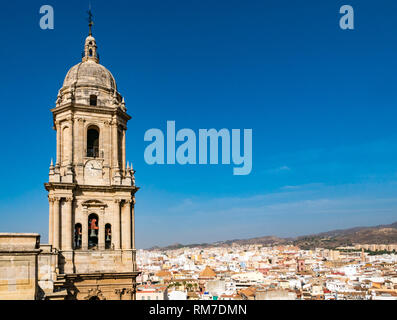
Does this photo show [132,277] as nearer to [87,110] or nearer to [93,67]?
[87,110]

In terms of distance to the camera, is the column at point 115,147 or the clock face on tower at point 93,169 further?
the column at point 115,147

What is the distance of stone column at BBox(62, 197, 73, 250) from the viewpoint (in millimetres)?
21281

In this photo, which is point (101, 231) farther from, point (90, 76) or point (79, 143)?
point (90, 76)

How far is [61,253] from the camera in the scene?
2103 cm

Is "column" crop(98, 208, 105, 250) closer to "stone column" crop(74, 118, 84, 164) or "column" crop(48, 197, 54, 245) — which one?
"column" crop(48, 197, 54, 245)

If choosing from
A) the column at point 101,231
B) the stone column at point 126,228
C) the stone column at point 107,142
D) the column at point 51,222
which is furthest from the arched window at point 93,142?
the stone column at point 126,228

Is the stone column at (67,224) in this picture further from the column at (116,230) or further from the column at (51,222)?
the column at (116,230)

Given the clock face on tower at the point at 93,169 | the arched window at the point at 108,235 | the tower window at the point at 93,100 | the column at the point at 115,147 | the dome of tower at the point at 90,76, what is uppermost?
the dome of tower at the point at 90,76

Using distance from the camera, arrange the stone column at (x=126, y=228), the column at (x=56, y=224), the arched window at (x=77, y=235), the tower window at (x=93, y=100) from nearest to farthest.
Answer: the column at (x=56, y=224), the arched window at (x=77, y=235), the stone column at (x=126, y=228), the tower window at (x=93, y=100)

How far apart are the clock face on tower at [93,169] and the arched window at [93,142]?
0.71 meters

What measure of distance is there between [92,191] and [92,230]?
6.38ft

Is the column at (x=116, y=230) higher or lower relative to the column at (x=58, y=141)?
lower

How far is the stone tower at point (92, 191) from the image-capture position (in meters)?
21.3
